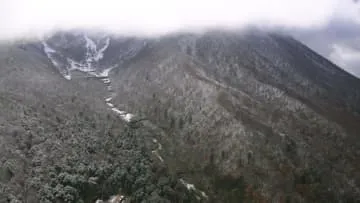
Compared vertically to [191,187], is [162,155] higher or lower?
higher

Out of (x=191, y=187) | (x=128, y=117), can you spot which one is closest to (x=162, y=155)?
(x=191, y=187)

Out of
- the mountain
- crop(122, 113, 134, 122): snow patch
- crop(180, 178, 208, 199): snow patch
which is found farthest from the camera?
crop(122, 113, 134, 122): snow patch

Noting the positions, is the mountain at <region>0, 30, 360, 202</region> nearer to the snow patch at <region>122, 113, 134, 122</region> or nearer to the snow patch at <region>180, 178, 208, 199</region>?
the snow patch at <region>180, 178, 208, 199</region>

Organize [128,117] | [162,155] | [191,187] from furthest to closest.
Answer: [128,117], [162,155], [191,187]

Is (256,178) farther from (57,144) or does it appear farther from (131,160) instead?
(57,144)

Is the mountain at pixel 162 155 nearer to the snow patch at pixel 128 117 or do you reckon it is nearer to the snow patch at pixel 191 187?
the snow patch at pixel 191 187

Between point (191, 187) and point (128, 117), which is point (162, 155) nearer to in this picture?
point (191, 187)

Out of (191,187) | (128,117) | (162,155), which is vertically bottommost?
(191,187)

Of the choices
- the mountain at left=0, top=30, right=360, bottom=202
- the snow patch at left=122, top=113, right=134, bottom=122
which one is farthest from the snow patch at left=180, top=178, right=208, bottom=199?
the snow patch at left=122, top=113, right=134, bottom=122

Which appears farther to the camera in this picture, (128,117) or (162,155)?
(128,117)

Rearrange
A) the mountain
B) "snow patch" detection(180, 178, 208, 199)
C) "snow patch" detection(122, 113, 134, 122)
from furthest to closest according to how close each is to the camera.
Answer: "snow patch" detection(122, 113, 134, 122) → "snow patch" detection(180, 178, 208, 199) → the mountain

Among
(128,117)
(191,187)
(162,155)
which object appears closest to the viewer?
(191,187)

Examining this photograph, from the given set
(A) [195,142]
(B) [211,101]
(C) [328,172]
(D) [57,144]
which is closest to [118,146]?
(D) [57,144]
